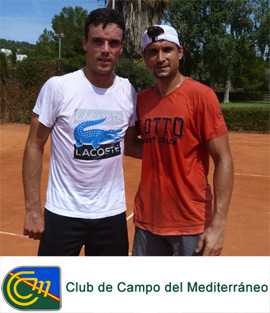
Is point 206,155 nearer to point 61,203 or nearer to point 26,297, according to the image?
point 61,203

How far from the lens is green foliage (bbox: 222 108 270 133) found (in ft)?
60.3

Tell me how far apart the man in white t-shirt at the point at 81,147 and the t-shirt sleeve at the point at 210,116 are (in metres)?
0.55

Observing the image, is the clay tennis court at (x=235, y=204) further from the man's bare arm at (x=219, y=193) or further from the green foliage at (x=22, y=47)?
the green foliage at (x=22, y=47)

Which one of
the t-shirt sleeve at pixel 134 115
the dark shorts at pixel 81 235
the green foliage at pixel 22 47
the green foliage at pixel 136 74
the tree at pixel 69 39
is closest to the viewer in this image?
the dark shorts at pixel 81 235

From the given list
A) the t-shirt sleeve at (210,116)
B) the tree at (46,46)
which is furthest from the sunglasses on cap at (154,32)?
the tree at (46,46)

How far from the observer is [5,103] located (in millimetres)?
19891

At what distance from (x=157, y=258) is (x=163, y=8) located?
28509mm

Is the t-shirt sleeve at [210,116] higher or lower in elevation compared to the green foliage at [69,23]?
lower

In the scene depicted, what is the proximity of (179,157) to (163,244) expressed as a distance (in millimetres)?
611

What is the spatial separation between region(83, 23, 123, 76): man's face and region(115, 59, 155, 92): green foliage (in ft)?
69.5

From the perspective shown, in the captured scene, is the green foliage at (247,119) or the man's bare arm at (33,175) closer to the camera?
the man's bare arm at (33,175)

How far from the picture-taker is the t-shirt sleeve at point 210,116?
2326 millimetres

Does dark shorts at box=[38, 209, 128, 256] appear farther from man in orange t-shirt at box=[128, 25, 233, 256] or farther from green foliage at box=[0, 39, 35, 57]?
green foliage at box=[0, 39, 35, 57]

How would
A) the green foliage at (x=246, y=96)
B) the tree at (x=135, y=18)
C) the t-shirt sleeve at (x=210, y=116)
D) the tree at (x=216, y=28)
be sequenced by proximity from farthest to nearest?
the green foliage at (x=246, y=96) < the tree at (x=216, y=28) < the tree at (x=135, y=18) < the t-shirt sleeve at (x=210, y=116)
